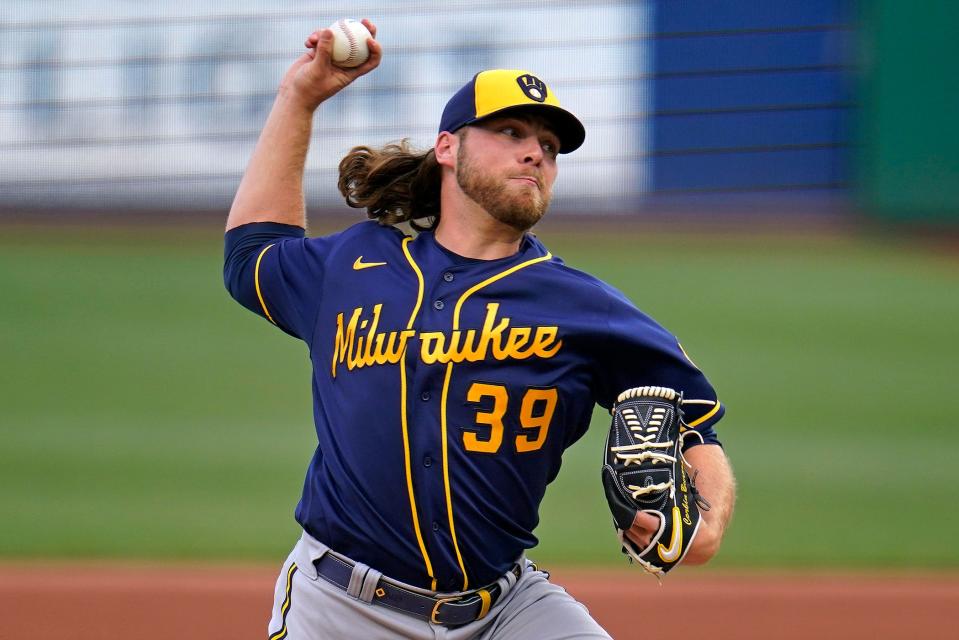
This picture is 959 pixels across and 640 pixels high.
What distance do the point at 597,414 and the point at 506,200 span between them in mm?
6766

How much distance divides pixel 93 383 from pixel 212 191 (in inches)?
149

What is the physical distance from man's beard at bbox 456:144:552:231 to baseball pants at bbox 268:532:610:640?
80 centimetres

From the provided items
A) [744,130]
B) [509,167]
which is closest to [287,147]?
[509,167]

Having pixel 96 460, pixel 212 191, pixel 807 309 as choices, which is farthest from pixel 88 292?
pixel 807 309

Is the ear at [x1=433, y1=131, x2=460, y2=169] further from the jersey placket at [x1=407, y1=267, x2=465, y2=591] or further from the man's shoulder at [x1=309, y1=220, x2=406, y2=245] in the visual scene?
the jersey placket at [x1=407, y1=267, x2=465, y2=591]

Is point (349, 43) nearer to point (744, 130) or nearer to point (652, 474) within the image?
point (652, 474)

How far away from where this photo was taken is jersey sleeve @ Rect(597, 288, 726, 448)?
8.79 feet

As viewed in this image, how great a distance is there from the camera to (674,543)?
247 cm

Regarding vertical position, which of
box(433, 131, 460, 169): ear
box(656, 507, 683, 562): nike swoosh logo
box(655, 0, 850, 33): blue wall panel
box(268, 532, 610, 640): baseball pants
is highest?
box(655, 0, 850, 33): blue wall panel

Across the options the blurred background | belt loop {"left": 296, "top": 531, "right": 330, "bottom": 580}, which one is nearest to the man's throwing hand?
belt loop {"left": 296, "top": 531, "right": 330, "bottom": 580}

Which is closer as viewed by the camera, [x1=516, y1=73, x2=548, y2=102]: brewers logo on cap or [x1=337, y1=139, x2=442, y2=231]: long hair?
[x1=516, y1=73, x2=548, y2=102]: brewers logo on cap

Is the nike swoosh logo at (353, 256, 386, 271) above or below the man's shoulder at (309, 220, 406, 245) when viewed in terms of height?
below

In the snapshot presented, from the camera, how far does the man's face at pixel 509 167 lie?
2.77 metres

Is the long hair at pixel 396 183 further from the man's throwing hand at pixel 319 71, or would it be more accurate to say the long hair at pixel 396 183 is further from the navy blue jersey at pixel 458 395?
the navy blue jersey at pixel 458 395
